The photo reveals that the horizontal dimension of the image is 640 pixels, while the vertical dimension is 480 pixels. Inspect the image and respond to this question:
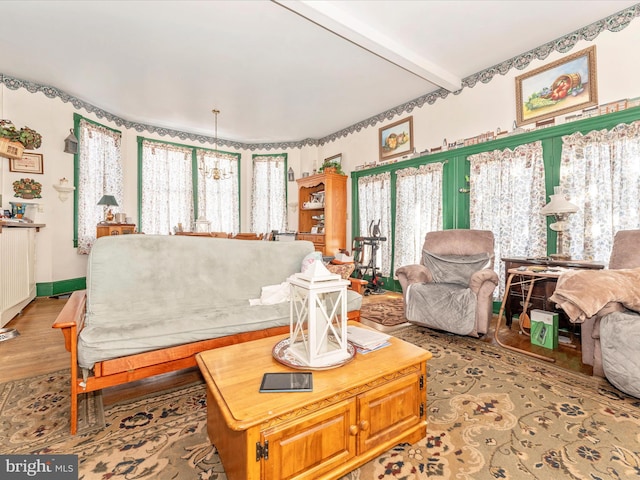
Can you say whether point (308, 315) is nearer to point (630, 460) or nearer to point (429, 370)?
point (429, 370)

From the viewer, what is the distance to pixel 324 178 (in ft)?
18.8

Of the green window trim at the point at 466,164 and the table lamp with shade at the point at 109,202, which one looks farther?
the table lamp with shade at the point at 109,202

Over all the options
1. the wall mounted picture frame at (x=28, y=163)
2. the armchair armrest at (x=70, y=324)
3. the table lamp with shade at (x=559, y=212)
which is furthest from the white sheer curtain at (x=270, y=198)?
the armchair armrest at (x=70, y=324)

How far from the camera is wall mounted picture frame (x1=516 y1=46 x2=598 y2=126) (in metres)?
3.06

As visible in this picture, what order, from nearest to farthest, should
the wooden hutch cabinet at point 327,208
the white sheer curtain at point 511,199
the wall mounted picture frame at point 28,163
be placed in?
the white sheer curtain at point 511,199 → the wall mounted picture frame at point 28,163 → the wooden hutch cabinet at point 327,208

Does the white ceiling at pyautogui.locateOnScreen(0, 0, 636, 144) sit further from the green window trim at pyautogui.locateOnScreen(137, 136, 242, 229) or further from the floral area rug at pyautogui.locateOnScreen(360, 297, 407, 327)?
the floral area rug at pyautogui.locateOnScreen(360, 297, 407, 327)

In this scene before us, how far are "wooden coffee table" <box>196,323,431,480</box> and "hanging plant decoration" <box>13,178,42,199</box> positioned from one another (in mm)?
4489

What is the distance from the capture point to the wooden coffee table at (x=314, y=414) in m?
1.03

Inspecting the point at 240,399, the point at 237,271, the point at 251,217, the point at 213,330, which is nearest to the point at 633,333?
the point at 240,399

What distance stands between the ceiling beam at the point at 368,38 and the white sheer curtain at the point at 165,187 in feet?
14.3

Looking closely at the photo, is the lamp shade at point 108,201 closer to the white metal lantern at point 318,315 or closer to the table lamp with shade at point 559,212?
the white metal lantern at point 318,315

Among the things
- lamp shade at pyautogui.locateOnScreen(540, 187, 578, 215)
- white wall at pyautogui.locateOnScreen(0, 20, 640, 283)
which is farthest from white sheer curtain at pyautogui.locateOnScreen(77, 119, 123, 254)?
lamp shade at pyautogui.locateOnScreen(540, 187, 578, 215)

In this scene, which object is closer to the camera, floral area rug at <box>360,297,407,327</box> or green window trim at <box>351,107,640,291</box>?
green window trim at <box>351,107,640,291</box>

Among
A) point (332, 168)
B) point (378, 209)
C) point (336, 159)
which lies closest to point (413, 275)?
point (378, 209)
